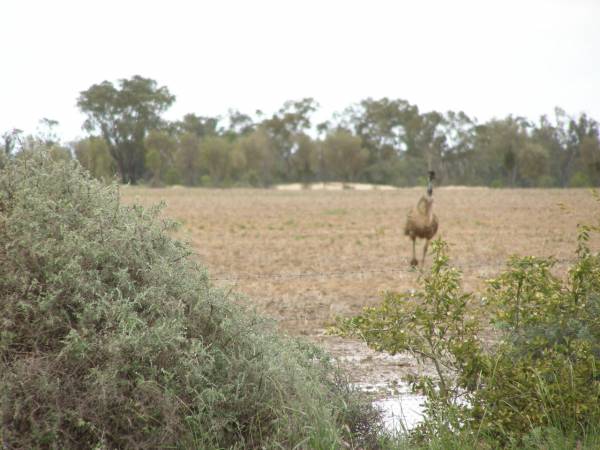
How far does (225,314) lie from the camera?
436 centimetres


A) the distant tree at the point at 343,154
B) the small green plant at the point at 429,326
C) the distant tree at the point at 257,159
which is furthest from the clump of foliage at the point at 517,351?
the distant tree at the point at 343,154

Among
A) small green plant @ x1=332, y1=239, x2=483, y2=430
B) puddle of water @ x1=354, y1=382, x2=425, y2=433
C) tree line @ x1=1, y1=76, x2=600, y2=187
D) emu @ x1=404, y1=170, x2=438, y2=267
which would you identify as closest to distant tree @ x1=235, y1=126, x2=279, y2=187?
tree line @ x1=1, y1=76, x2=600, y2=187

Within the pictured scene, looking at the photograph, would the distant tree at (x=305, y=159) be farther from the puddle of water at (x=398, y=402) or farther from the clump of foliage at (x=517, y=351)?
the clump of foliage at (x=517, y=351)

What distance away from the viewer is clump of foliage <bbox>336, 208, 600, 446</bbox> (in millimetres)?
4289

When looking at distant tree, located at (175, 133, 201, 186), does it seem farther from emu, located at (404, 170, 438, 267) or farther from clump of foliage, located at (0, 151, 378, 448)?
clump of foliage, located at (0, 151, 378, 448)

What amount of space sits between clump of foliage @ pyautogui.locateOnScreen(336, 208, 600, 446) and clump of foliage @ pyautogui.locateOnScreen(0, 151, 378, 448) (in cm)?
66

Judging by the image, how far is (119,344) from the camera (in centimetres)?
374

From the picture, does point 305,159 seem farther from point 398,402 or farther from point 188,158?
point 398,402

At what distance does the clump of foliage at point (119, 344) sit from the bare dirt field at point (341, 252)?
19.1 inches

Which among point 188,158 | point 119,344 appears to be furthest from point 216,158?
point 119,344

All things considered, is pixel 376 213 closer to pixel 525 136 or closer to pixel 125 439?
pixel 125 439

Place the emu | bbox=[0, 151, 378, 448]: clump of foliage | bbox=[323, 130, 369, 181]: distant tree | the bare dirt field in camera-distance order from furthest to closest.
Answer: bbox=[323, 130, 369, 181]: distant tree → the emu → the bare dirt field → bbox=[0, 151, 378, 448]: clump of foliage

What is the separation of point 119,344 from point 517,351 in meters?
2.32

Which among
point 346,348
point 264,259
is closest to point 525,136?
point 264,259
